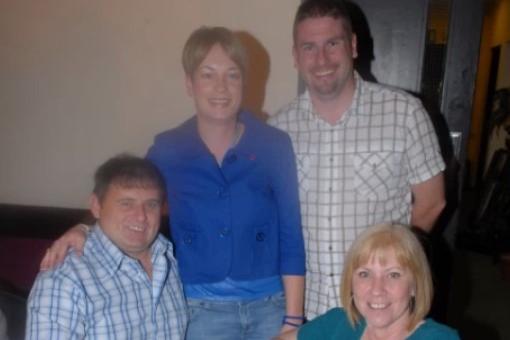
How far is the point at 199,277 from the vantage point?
160cm

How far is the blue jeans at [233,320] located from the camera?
5.19 ft

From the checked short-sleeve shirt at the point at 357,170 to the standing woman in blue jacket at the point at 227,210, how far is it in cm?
20

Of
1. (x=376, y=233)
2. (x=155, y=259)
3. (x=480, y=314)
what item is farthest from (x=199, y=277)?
(x=480, y=314)

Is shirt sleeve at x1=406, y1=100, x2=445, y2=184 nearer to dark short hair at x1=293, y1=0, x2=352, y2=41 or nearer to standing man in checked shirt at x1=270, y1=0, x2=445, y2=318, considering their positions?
standing man in checked shirt at x1=270, y1=0, x2=445, y2=318

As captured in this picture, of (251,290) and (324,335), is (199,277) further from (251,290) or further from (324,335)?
(324,335)

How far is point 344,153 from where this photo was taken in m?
1.82

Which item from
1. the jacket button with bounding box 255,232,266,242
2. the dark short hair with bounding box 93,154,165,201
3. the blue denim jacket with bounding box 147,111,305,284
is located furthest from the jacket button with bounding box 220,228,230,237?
the dark short hair with bounding box 93,154,165,201

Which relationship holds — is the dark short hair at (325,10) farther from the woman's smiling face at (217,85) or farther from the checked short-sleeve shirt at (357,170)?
the woman's smiling face at (217,85)

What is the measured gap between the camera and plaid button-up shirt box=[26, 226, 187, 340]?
4.20 feet

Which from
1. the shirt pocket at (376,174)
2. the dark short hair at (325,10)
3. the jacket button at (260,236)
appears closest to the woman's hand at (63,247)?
the jacket button at (260,236)

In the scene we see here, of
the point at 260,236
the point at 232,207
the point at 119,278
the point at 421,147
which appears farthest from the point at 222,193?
the point at 421,147

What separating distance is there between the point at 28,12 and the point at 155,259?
1900 millimetres

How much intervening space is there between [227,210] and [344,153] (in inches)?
20.9

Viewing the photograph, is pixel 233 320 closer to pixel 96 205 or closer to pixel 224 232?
pixel 224 232
